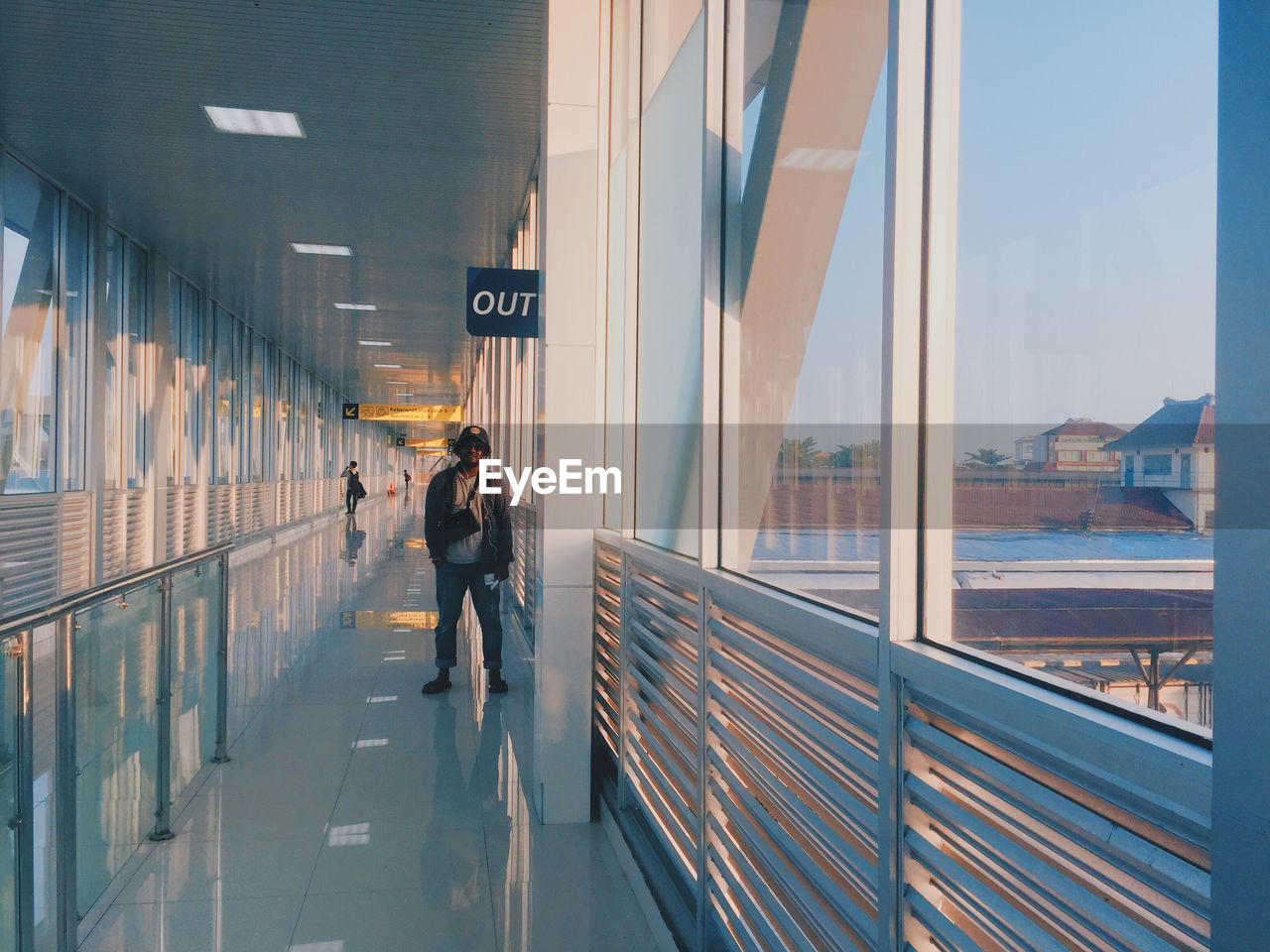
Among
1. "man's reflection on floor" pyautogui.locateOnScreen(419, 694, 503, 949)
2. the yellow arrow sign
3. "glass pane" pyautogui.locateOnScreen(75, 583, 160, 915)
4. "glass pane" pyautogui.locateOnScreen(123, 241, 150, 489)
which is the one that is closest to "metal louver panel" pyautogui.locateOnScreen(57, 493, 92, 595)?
"glass pane" pyautogui.locateOnScreen(123, 241, 150, 489)

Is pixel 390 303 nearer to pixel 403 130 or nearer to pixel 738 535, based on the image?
pixel 403 130

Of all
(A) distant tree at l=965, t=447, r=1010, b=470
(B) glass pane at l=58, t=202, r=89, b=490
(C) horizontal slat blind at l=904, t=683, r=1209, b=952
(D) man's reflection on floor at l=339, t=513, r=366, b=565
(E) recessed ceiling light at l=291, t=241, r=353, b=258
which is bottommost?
(D) man's reflection on floor at l=339, t=513, r=366, b=565

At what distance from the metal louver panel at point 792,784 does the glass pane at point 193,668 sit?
9.16ft

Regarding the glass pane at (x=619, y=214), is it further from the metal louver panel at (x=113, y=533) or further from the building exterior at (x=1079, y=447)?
the metal louver panel at (x=113, y=533)

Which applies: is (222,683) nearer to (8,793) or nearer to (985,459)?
(8,793)

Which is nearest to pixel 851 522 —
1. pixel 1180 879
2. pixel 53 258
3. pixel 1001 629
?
pixel 1001 629

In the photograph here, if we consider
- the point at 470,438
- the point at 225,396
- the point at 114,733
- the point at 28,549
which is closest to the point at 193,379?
the point at 225,396

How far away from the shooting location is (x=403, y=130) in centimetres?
834

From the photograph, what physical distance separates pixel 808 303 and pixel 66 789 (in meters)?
2.66

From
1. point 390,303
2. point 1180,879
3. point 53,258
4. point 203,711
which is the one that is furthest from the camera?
point 390,303

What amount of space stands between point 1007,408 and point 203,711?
4.63 metres

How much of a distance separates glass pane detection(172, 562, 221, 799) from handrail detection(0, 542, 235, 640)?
0.22ft

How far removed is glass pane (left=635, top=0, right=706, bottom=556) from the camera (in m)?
3.74

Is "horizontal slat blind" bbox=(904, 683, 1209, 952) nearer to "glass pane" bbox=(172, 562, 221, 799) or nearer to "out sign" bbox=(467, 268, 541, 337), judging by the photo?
"glass pane" bbox=(172, 562, 221, 799)
